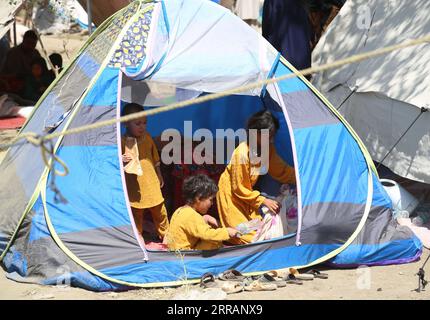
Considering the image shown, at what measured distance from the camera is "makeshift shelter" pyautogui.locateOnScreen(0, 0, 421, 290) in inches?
181

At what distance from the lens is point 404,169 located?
5.72 m

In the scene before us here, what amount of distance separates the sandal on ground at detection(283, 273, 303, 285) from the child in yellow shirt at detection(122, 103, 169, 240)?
102 cm

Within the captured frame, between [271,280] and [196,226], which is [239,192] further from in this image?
[271,280]

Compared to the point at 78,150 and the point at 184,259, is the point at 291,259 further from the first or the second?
the point at 78,150

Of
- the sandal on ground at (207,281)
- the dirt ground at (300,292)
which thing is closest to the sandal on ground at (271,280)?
the dirt ground at (300,292)

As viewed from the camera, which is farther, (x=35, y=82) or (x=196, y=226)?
(x=35, y=82)

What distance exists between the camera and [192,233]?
4766 mm

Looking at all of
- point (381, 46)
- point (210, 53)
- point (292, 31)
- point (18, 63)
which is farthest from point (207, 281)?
point (18, 63)

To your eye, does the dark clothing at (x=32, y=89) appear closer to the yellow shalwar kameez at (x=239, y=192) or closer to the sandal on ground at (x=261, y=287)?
the yellow shalwar kameez at (x=239, y=192)

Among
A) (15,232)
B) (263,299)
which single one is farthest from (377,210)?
(15,232)

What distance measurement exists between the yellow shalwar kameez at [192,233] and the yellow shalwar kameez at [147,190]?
0.45m

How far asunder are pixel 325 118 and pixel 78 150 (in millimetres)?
1682

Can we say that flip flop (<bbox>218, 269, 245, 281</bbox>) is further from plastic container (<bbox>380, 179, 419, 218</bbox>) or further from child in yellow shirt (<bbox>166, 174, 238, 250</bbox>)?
plastic container (<bbox>380, 179, 419, 218</bbox>)

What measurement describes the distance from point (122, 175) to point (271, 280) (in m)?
1.15
